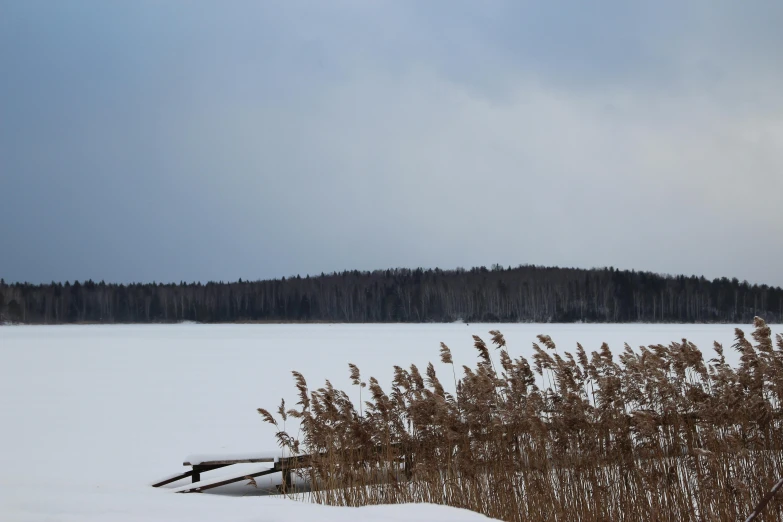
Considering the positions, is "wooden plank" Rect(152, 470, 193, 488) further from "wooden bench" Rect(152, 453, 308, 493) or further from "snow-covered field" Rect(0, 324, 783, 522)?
"snow-covered field" Rect(0, 324, 783, 522)

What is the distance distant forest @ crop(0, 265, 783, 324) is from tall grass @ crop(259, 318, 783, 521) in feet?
259

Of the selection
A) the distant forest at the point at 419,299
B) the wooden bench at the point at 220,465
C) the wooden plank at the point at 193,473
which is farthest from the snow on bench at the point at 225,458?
the distant forest at the point at 419,299

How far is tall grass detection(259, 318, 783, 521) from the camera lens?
255 inches

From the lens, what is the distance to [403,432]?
7848mm

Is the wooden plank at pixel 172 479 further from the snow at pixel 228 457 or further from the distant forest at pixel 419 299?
the distant forest at pixel 419 299

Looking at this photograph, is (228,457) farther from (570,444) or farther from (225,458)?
(570,444)

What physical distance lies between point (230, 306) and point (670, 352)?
106 m

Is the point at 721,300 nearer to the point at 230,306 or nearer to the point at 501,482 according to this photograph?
the point at 230,306

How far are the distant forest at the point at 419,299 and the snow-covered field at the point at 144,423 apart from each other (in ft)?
205

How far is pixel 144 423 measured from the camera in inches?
506

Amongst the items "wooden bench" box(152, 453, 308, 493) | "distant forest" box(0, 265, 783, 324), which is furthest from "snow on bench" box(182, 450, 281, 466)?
"distant forest" box(0, 265, 783, 324)

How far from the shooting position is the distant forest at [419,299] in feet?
293

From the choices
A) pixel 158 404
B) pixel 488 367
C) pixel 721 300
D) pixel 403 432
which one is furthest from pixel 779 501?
pixel 721 300

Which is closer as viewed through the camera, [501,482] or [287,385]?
[501,482]
